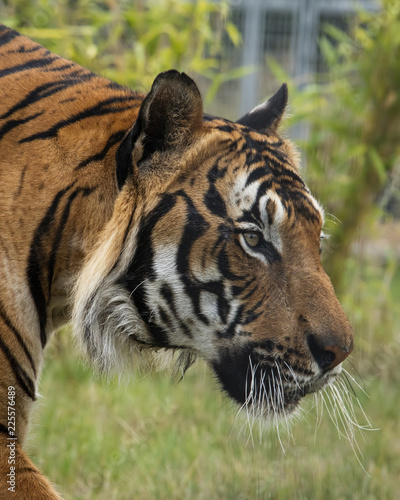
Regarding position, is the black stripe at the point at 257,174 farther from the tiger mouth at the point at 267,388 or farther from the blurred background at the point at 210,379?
the blurred background at the point at 210,379

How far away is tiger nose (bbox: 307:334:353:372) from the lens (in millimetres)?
1847

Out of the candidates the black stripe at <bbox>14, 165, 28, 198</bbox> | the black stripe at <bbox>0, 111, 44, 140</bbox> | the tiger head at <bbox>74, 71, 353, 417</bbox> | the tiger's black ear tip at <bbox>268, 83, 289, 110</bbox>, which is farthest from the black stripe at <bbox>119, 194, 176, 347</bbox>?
the tiger's black ear tip at <bbox>268, 83, 289, 110</bbox>

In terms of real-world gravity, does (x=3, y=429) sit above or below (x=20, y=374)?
below

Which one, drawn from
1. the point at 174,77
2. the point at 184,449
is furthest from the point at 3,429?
the point at 184,449

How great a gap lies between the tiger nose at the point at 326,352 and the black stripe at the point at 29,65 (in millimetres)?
1120

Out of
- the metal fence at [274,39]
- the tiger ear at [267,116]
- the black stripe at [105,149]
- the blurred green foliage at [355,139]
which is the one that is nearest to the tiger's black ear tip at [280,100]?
the tiger ear at [267,116]

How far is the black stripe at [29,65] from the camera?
202cm

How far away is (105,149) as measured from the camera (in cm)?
192

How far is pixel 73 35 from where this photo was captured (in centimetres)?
462

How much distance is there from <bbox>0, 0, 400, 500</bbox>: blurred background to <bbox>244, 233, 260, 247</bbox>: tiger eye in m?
1.32

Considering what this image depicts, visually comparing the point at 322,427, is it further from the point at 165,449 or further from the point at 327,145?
the point at 327,145

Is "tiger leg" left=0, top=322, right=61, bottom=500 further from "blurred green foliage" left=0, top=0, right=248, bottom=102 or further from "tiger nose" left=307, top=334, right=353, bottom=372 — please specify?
"blurred green foliage" left=0, top=0, right=248, bottom=102

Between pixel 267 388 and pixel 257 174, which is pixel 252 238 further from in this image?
pixel 267 388

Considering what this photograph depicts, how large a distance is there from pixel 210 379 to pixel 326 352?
65.0 inches
